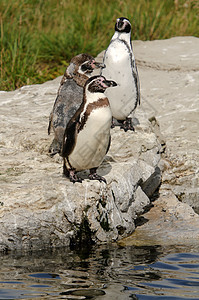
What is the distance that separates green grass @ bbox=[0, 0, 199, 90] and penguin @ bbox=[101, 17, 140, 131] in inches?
120

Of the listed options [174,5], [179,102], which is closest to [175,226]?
[179,102]

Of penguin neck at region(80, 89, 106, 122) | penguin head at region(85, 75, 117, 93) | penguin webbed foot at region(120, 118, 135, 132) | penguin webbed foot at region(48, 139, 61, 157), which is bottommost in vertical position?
penguin webbed foot at region(48, 139, 61, 157)

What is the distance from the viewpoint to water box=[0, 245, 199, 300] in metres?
4.18

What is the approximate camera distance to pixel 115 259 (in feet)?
16.5

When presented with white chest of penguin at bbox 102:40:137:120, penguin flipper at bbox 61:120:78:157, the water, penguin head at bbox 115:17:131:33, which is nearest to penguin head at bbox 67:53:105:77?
white chest of penguin at bbox 102:40:137:120

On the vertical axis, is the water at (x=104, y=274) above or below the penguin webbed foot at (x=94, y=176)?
below

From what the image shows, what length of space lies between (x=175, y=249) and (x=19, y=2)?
796 centimetres

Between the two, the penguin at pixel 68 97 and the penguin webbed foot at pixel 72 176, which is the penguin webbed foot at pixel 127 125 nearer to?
the penguin at pixel 68 97

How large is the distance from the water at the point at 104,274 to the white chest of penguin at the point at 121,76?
7.73 ft

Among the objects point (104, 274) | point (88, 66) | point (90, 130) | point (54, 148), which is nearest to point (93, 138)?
point (90, 130)

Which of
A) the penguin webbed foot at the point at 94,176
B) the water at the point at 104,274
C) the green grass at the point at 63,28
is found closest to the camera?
the water at the point at 104,274

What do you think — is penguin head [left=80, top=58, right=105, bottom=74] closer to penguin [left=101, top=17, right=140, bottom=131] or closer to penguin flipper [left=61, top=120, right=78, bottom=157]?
penguin [left=101, top=17, right=140, bottom=131]

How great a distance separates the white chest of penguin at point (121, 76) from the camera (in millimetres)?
7121

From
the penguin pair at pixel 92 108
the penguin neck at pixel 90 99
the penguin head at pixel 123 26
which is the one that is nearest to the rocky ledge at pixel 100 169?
the penguin pair at pixel 92 108
